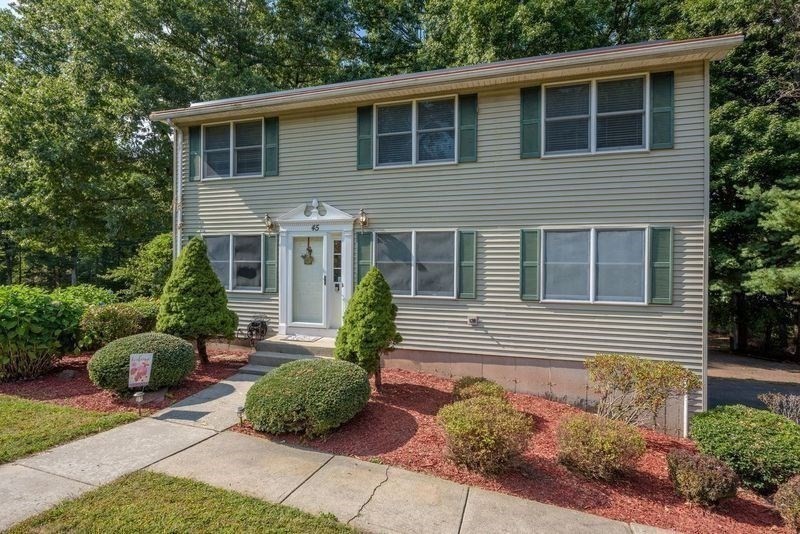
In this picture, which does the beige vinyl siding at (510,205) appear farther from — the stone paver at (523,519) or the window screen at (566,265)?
the stone paver at (523,519)

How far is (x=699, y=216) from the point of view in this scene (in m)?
5.96

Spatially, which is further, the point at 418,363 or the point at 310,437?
the point at 418,363

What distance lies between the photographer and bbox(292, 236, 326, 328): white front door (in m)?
8.05

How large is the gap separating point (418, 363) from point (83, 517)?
16.8 feet

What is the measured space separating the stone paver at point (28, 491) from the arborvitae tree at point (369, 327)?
309cm

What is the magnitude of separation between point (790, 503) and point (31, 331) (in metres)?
9.65

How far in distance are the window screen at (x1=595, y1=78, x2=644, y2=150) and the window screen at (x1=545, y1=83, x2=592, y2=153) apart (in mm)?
199

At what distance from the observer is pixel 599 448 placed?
390 centimetres

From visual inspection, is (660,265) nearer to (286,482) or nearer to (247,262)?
(286,482)

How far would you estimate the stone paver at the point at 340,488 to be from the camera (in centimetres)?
331

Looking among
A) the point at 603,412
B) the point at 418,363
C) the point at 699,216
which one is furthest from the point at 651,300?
the point at 418,363

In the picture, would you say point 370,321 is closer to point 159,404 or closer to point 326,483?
point 326,483

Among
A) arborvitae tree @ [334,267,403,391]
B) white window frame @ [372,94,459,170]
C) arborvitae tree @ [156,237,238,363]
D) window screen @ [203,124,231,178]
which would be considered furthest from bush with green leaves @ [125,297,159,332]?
white window frame @ [372,94,459,170]

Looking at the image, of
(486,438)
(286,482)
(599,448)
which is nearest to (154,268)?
(286,482)
